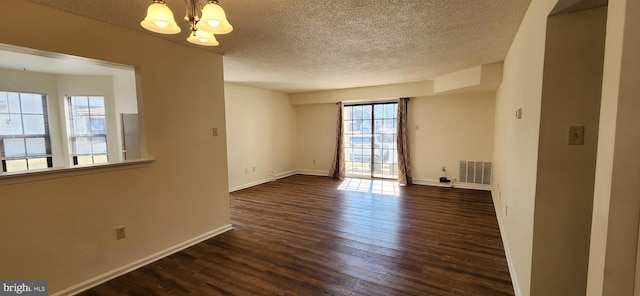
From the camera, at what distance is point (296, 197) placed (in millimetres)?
4996

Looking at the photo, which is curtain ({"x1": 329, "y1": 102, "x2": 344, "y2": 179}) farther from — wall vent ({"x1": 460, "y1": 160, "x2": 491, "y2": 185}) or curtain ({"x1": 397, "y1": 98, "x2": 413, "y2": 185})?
wall vent ({"x1": 460, "y1": 160, "x2": 491, "y2": 185})

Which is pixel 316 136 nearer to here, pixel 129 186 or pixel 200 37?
pixel 129 186

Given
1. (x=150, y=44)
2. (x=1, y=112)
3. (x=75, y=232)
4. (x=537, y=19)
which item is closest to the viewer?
(x=537, y=19)

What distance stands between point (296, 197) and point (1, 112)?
5.02 metres

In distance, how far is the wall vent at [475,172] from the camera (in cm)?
532

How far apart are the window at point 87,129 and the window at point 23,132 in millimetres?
346

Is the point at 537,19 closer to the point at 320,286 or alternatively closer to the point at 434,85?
the point at 320,286

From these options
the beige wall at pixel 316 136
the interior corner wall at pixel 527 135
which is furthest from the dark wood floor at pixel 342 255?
the beige wall at pixel 316 136

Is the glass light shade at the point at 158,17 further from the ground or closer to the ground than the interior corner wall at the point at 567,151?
further from the ground

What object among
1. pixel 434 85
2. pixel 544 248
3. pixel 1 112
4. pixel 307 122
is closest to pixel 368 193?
pixel 434 85

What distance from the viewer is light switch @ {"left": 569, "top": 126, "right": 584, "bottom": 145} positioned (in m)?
1.45

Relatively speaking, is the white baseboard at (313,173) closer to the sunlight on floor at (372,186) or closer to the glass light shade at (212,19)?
the sunlight on floor at (372,186)

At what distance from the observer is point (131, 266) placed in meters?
2.50

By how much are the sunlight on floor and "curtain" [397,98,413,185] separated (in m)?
0.26
